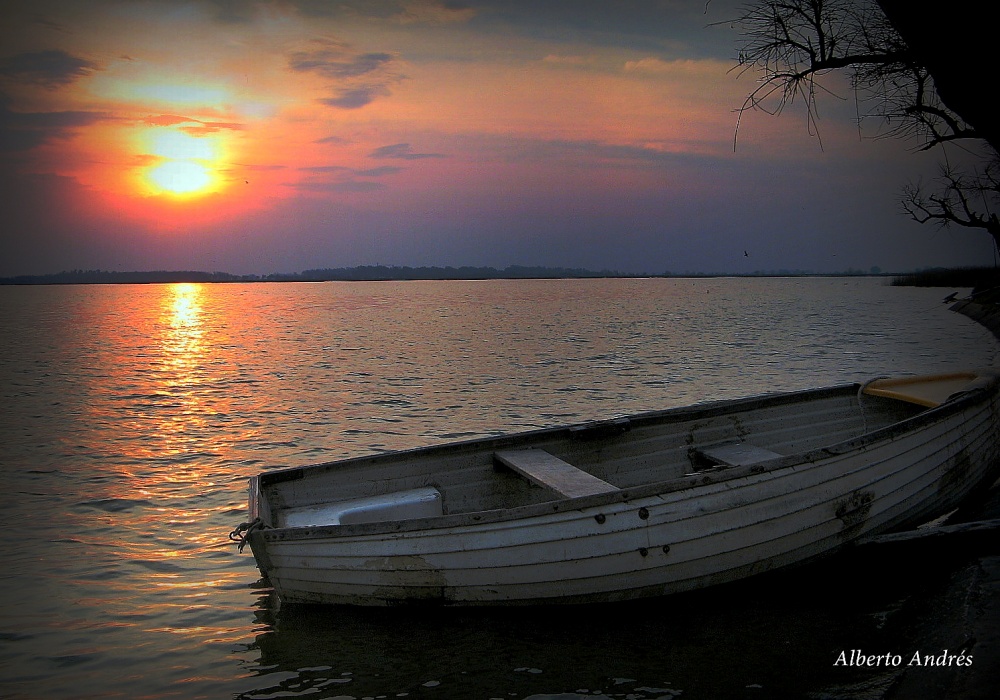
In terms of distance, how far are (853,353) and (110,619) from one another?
28902 mm

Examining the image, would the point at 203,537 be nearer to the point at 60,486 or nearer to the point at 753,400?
the point at 60,486

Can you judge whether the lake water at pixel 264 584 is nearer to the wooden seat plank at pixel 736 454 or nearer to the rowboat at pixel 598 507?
the rowboat at pixel 598 507

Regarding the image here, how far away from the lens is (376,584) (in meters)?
5.77

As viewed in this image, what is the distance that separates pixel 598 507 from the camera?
5480mm

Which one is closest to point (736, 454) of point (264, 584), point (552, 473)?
point (552, 473)

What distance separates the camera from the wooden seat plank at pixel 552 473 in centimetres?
609

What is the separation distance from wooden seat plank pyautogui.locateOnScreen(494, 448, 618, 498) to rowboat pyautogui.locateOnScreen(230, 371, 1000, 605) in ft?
0.07

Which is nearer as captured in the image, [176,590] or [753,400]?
[176,590]

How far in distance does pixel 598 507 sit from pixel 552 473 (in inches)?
49.0

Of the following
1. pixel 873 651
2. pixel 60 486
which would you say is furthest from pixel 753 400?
pixel 60 486

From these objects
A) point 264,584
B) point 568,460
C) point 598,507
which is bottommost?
point 264,584

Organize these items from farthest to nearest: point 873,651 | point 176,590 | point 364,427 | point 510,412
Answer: point 510,412
point 364,427
point 176,590
point 873,651

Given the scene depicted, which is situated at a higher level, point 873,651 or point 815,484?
point 815,484

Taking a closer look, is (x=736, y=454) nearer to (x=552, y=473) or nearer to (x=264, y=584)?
(x=552, y=473)
